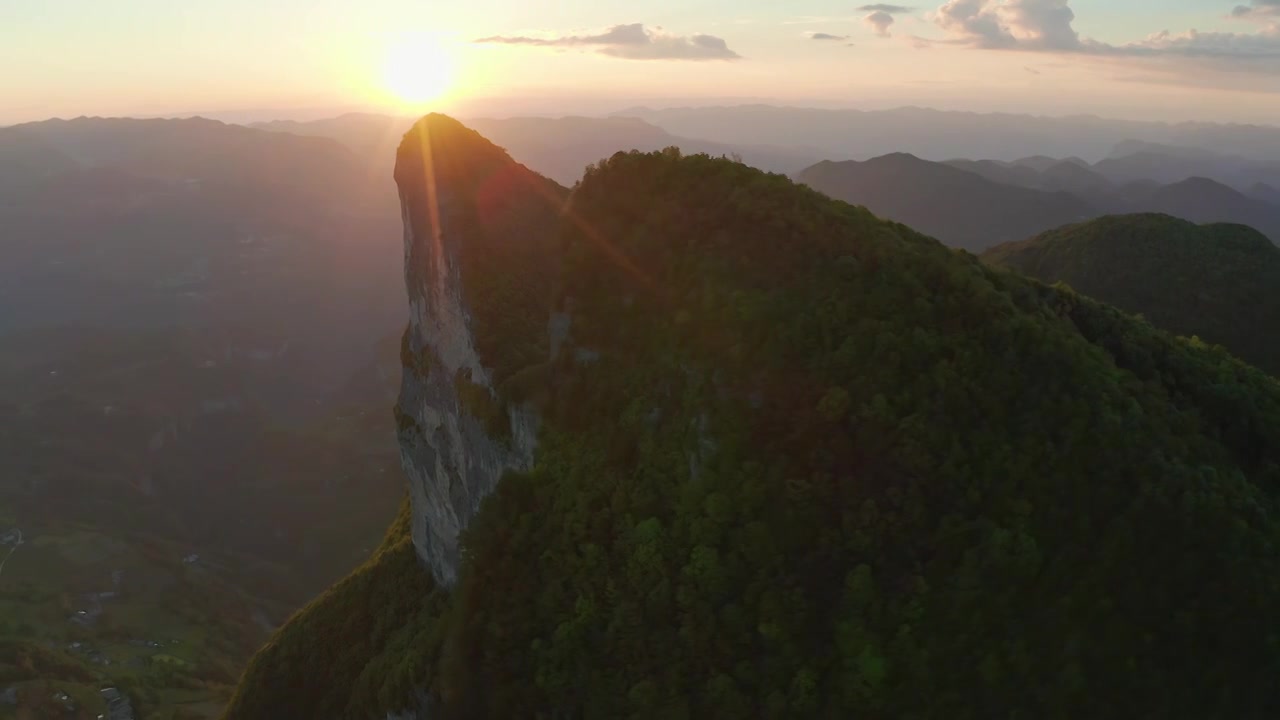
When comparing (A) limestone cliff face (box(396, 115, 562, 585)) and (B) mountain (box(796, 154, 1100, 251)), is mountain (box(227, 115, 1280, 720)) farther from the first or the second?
(B) mountain (box(796, 154, 1100, 251))

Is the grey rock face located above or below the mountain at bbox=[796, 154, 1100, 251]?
above

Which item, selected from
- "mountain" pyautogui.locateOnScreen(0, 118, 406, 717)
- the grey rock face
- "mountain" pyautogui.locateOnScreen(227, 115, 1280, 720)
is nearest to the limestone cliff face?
the grey rock face

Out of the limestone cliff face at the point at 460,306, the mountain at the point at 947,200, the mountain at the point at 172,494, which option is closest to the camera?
the limestone cliff face at the point at 460,306

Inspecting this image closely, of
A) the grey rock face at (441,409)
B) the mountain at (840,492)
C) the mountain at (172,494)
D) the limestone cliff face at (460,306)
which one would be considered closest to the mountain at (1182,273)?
the limestone cliff face at (460,306)

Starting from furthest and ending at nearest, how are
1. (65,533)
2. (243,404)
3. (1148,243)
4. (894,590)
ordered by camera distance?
(243,404), (65,533), (1148,243), (894,590)

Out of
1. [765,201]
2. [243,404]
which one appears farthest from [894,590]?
[243,404]

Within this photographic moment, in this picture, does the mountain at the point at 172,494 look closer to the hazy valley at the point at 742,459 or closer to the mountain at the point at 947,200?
the hazy valley at the point at 742,459

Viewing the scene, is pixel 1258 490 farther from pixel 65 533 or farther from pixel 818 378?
pixel 65 533
